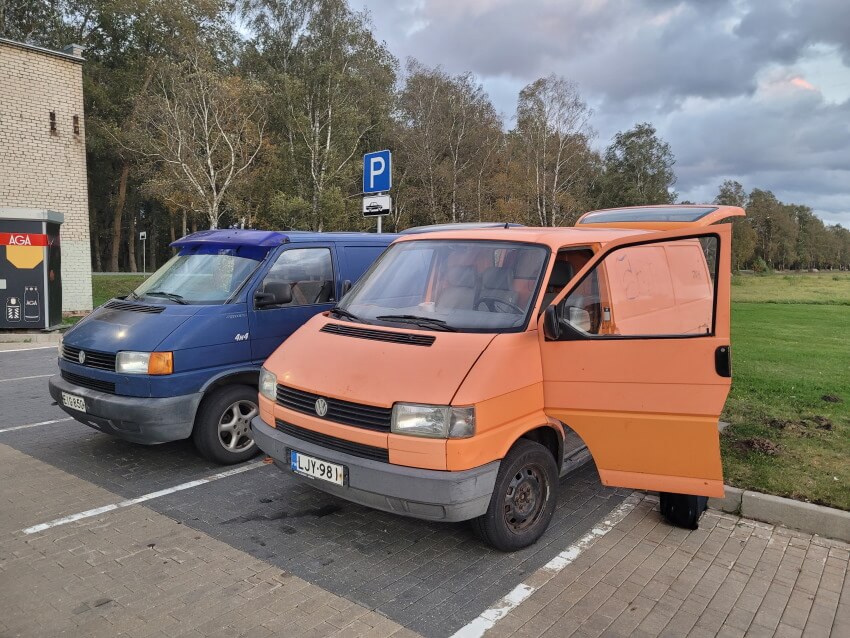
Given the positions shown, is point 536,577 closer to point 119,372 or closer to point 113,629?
point 113,629

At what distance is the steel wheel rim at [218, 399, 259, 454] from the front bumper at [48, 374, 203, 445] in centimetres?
32

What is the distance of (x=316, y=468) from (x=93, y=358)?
2.62 meters

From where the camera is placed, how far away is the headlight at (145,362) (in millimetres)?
4832

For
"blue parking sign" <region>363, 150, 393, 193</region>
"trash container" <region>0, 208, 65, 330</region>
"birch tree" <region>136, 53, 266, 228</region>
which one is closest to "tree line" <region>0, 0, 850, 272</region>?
"birch tree" <region>136, 53, 266, 228</region>

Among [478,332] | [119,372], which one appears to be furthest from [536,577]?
[119,372]

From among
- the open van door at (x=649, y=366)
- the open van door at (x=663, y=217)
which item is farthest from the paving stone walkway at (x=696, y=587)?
the open van door at (x=663, y=217)

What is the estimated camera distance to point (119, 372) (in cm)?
489

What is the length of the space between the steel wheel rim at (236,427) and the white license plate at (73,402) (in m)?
1.16

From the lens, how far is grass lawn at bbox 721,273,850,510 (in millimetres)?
4709

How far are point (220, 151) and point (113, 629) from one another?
87.8ft

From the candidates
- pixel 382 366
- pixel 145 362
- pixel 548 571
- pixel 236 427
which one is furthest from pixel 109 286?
pixel 548 571

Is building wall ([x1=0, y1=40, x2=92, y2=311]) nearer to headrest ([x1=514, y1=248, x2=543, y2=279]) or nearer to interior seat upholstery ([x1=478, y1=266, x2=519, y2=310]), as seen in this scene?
interior seat upholstery ([x1=478, y1=266, x2=519, y2=310])

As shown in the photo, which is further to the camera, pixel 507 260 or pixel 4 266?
pixel 4 266

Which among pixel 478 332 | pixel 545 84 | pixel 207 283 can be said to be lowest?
pixel 478 332
